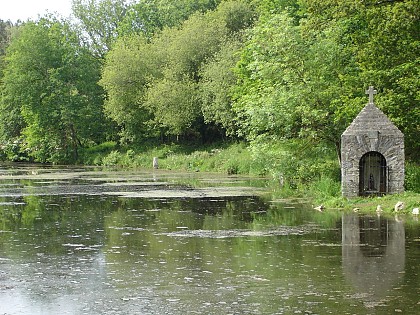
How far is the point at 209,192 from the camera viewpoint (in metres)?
33.6

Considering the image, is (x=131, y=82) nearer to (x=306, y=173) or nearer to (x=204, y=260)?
(x=306, y=173)

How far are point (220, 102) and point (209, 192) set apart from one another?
23128mm

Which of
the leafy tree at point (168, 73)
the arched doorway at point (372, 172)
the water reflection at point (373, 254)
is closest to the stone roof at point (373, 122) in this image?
the arched doorway at point (372, 172)

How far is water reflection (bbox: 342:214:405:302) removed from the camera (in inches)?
495

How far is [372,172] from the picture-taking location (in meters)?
26.6

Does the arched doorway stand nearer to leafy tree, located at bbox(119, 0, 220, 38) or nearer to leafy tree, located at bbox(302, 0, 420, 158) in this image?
leafy tree, located at bbox(302, 0, 420, 158)

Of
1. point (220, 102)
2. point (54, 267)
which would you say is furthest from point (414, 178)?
point (220, 102)

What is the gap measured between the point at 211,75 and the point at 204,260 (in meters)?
43.0

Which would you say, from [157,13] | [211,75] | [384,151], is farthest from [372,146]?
[157,13]

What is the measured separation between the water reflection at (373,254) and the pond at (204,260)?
2 centimetres

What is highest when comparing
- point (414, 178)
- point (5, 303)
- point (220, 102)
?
point (220, 102)

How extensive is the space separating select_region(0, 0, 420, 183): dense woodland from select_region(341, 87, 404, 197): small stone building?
1.83 m

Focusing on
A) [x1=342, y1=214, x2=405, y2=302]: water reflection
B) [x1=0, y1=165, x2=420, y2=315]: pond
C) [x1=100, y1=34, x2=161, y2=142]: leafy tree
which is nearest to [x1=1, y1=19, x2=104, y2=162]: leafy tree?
[x1=100, y1=34, x2=161, y2=142]: leafy tree

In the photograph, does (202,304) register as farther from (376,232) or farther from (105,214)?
(105,214)
